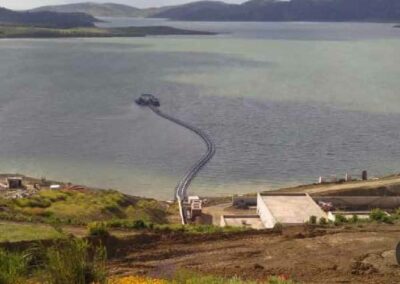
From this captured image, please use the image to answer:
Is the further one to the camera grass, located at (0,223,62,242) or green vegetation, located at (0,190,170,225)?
green vegetation, located at (0,190,170,225)

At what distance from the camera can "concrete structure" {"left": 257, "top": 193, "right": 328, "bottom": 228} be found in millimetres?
21188

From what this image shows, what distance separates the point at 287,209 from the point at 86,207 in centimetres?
738

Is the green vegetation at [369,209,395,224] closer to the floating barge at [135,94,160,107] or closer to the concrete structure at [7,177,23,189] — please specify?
the concrete structure at [7,177,23,189]

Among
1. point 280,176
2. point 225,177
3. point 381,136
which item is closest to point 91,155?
point 225,177

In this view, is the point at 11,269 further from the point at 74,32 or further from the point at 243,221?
the point at 74,32

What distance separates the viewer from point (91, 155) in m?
40.8

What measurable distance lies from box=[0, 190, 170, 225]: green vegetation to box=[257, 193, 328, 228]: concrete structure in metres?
3.88

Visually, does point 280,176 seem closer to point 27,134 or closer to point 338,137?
point 338,137

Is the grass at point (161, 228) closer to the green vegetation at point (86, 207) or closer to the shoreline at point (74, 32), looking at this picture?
the green vegetation at point (86, 207)

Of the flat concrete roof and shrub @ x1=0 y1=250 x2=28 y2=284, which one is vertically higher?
shrub @ x1=0 y1=250 x2=28 y2=284

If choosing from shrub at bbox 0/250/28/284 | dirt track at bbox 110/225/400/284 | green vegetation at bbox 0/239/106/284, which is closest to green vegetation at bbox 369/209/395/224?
dirt track at bbox 110/225/400/284

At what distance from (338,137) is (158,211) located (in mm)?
22987

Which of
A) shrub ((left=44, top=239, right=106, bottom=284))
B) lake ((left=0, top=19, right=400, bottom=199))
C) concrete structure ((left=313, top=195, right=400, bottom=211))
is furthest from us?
lake ((left=0, top=19, right=400, bottom=199))

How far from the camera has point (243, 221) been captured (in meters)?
22.3
